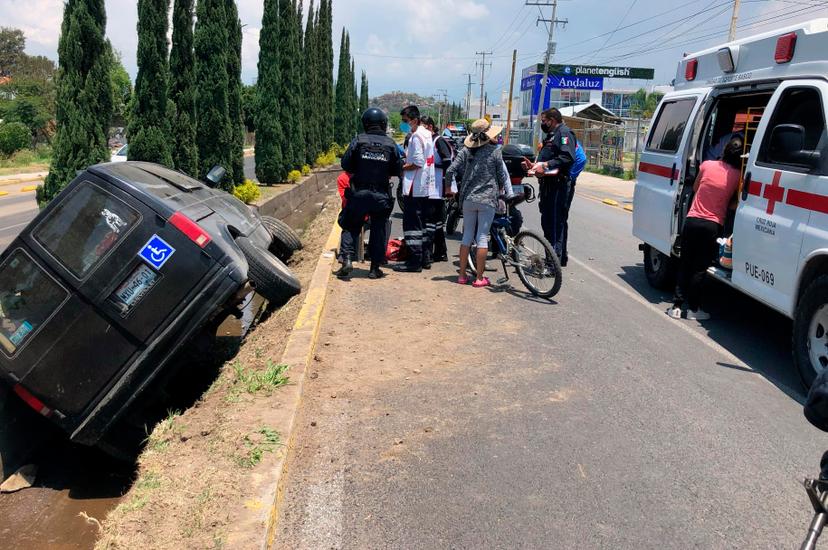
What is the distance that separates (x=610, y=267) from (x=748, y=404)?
17.0 feet

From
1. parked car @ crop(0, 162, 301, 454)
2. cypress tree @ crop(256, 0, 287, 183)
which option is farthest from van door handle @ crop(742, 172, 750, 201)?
cypress tree @ crop(256, 0, 287, 183)

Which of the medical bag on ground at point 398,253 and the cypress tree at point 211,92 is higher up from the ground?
the cypress tree at point 211,92

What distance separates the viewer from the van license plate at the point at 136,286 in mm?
4539

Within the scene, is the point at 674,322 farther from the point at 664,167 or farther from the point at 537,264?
the point at 664,167

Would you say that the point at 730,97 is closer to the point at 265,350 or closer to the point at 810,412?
the point at 265,350

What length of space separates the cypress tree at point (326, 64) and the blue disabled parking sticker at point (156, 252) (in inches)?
1153

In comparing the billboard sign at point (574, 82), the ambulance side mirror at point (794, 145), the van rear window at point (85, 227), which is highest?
the billboard sign at point (574, 82)

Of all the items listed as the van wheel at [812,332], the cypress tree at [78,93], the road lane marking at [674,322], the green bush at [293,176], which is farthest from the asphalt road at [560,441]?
the green bush at [293,176]

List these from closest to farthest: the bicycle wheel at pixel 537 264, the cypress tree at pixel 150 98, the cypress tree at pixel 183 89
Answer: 1. the bicycle wheel at pixel 537 264
2. the cypress tree at pixel 150 98
3. the cypress tree at pixel 183 89

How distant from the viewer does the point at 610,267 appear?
1011 centimetres

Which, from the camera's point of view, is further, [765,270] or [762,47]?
[762,47]

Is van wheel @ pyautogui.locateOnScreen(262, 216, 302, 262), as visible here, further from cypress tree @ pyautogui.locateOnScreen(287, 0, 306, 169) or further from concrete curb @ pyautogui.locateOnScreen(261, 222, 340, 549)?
cypress tree @ pyautogui.locateOnScreen(287, 0, 306, 169)

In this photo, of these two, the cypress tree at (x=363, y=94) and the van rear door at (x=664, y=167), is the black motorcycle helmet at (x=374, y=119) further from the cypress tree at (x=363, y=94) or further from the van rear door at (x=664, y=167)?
the cypress tree at (x=363, y=94)

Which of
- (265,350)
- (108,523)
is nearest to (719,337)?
(265,350)
